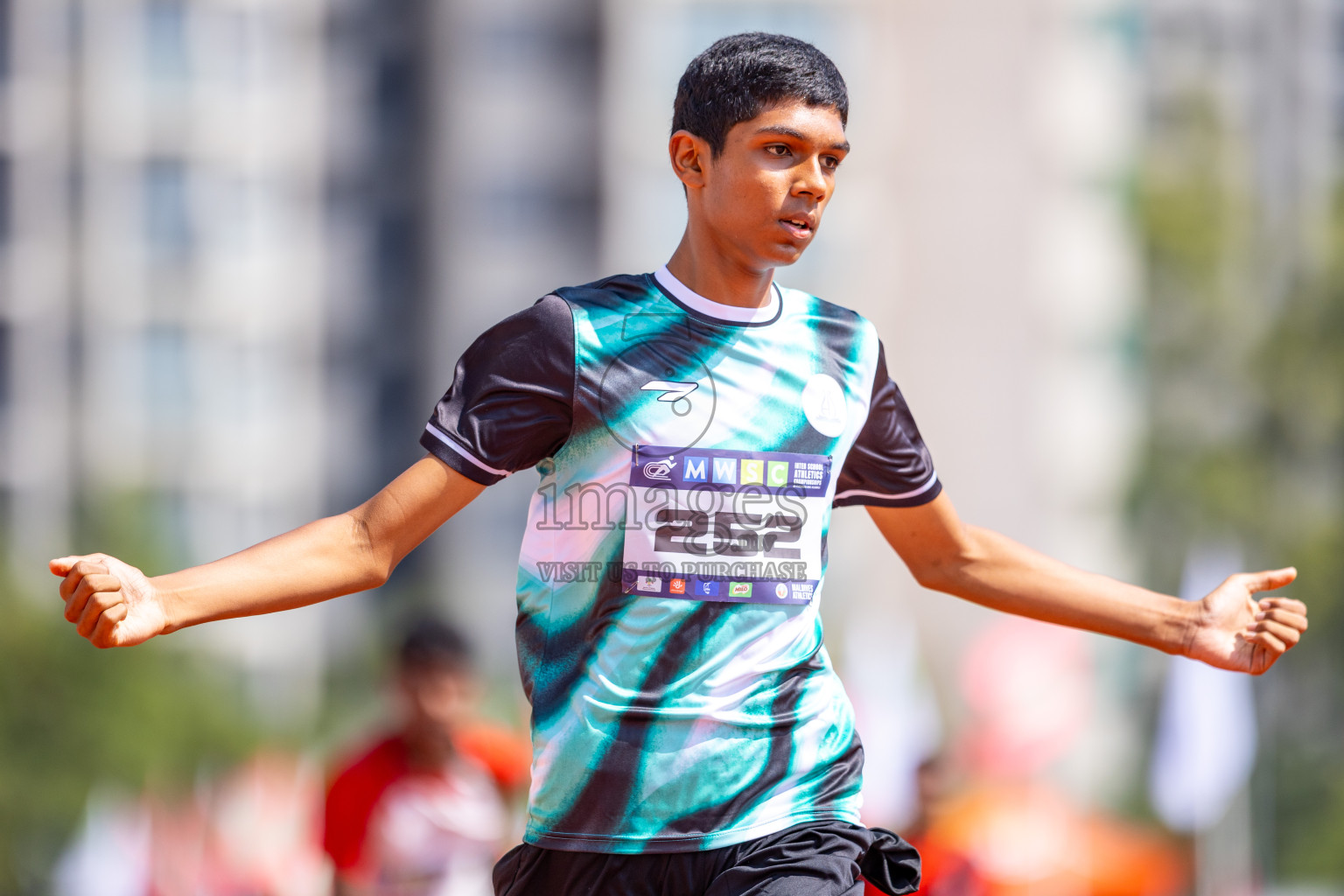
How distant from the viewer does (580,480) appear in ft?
11.6

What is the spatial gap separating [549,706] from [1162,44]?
4850 cm

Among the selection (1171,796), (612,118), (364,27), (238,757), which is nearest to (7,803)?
(238,757)

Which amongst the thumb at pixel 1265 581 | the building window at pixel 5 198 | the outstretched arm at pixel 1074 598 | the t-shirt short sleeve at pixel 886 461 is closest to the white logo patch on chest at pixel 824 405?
the t-shirt short sleeve at pixel 886 461

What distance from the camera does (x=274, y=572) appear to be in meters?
3.33

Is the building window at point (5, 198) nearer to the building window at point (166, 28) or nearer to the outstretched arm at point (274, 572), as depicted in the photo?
the building window at point (166, 28)

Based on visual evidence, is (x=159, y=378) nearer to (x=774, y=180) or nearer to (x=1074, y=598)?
(x=1074, y=598)

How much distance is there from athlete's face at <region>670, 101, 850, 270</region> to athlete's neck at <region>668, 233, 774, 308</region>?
0.15ft

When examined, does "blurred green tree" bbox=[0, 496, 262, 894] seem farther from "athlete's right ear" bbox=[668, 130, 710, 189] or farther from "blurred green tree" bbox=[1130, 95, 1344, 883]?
"athlete's right ear" bbox=[668, 130, 710, 189]

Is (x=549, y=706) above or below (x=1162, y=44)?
below

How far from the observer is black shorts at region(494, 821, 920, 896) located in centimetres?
336

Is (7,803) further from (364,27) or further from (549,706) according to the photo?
(364,27)

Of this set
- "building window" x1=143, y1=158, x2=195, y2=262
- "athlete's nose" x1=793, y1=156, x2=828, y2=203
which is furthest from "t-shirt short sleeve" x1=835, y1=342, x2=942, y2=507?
"building window" x1=143, y1=158, x2=195, y2=262

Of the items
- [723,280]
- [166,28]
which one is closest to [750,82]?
[723,280]

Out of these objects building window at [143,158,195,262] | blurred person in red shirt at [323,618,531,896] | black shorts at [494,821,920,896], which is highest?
building window at [143,158,195,262]
